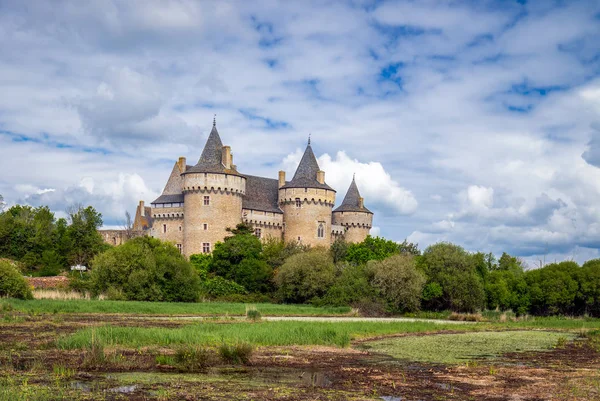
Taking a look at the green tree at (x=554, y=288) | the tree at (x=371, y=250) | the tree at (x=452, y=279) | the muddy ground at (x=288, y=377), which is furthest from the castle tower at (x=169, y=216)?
the muddy ground at (x=288, y=377)

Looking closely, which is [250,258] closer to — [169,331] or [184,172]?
[184,172]

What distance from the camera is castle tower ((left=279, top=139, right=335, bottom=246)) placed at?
235ft

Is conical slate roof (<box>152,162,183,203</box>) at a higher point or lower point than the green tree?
higher

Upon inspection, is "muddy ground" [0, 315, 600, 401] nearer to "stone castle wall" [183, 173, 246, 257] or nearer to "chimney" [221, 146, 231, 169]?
"stone castle wall" [183, 173, 246, 257]

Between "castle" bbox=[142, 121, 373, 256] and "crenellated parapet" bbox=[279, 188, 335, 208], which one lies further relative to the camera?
"crenellated parapet" bbox=[279, 188, 335, 208]

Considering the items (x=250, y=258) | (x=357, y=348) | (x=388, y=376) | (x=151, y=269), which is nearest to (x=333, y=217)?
(x=250, y=258)

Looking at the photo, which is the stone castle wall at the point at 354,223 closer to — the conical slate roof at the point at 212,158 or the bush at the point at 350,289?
the conical slate roof at the point at 212,158

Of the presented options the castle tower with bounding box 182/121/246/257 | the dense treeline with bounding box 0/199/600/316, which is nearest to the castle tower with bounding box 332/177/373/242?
the dense treeline with bounding box 0/199/600/316

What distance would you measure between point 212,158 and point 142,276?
24177 millimetres

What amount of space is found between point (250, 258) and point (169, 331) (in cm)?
3900

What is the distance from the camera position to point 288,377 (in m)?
16.3

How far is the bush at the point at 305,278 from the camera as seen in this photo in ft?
173

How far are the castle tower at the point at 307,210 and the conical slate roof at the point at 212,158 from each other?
743 cm

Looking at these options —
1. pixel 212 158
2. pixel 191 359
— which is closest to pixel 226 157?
pixel 212 158
